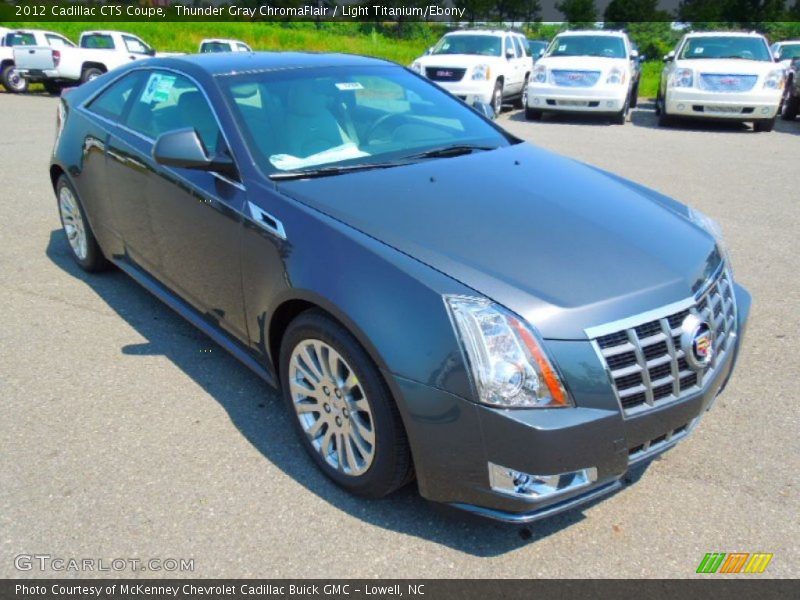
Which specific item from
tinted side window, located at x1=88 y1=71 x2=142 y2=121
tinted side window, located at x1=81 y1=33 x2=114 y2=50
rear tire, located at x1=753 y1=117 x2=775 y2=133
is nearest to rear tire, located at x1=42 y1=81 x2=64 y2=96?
tinted side window, located at x1=81 y1=33 x2=114 y2=50

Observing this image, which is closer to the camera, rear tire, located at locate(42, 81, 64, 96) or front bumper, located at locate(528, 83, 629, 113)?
front bumper, located at locate(528, 83, 629, 113)

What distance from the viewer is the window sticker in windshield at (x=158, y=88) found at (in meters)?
4.08

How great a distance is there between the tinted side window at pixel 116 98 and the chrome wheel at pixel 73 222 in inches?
27.5

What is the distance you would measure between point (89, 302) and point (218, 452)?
2.14 m

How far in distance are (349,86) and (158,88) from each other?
3.81ft

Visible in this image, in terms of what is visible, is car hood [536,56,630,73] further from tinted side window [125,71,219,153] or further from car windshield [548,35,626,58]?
tinted side window [125,71,219,153]

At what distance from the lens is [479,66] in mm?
14586

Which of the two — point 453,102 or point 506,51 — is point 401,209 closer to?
point 453,102

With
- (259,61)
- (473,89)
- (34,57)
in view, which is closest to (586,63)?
(473,89)

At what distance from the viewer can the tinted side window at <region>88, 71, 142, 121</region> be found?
4504mm

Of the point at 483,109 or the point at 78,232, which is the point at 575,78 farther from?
the point at 78,232

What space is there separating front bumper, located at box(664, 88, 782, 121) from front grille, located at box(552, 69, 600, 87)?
1381 mm

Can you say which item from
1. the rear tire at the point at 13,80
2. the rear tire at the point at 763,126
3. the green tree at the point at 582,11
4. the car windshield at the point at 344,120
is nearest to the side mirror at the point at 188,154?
the car windshield at the point at 344,120

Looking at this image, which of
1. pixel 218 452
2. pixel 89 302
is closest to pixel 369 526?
pixel 218 452
